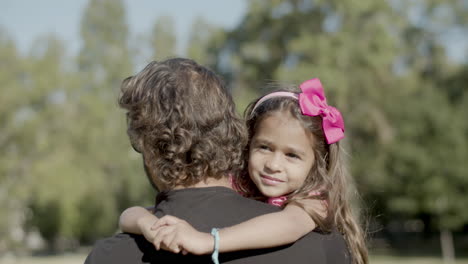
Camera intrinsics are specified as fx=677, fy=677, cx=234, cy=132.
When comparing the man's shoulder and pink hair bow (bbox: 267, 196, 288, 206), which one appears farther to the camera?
pink hair bow (bbox: 267, 196, 288, 206)

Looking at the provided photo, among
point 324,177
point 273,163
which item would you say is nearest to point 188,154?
point 273,163

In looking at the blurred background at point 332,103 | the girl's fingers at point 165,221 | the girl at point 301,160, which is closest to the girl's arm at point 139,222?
the girl's fingers at point 165,221

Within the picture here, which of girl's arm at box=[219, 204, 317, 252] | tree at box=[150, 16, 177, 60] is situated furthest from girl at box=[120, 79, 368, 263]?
tree at box=[150, 16, 177, 60]

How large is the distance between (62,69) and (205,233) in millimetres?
29911

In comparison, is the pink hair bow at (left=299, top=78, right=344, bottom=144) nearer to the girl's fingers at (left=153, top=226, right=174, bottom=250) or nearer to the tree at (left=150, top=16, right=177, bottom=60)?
the girl's fingers at (left=153, top=226, right=174, bottom=250)

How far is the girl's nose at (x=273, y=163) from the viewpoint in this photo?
266 centimetres

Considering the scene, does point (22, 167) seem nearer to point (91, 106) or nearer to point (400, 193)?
point (91, 106)

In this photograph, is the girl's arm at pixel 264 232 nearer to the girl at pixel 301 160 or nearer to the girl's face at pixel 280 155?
the girl at pixel 301 160

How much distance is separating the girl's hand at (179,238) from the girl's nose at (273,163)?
0.70 meters

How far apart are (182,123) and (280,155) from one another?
0.73 m

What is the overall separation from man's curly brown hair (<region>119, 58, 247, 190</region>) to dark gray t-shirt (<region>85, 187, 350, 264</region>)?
66 millimetres

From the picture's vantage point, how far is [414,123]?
3219 centimetres

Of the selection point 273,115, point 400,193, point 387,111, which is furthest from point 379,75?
point 273,115

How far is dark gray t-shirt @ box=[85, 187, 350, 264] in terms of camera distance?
6.84ft
